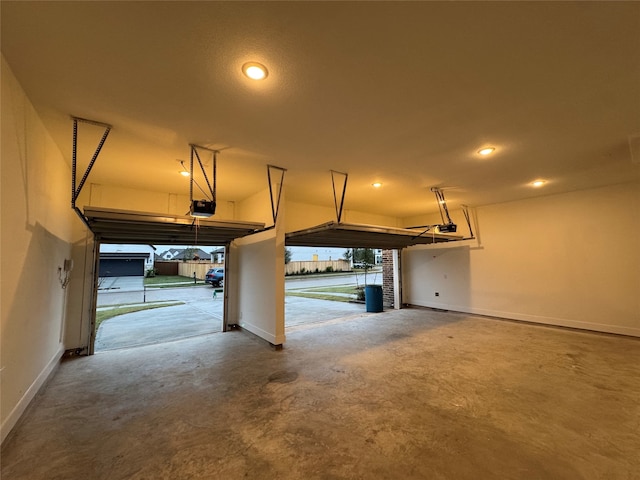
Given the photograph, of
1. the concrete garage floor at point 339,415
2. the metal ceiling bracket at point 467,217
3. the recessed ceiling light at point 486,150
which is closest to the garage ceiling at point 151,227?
the concrete garage floor at point 339,415

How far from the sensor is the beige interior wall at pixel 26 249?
2.04 metres

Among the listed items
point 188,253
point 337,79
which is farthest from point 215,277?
point 188,253

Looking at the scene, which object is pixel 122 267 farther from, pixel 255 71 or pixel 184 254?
pixel 255 71

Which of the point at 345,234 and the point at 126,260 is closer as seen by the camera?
the point at 345,234

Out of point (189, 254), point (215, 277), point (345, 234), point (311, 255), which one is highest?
point (189, 254)

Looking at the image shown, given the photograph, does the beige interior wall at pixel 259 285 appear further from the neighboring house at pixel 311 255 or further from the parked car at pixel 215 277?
the neighboring house at pixel 311 255

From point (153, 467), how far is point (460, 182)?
5496 mm

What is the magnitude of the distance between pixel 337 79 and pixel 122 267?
2704cm

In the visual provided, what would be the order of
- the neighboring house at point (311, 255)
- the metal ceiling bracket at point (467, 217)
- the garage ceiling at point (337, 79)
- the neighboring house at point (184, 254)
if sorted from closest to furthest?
the garage ceiling at point (337, 79) < the metal ceiling bracket at point (467, 217) < the neighboring house at point (311, 255) < the neighboring house at point (184, 254)

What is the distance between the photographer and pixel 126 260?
22.4 m

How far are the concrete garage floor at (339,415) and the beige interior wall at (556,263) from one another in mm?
989

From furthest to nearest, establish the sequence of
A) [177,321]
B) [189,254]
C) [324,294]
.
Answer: [189,254] → [324,294] → [177,321]

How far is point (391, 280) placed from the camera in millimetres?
8695

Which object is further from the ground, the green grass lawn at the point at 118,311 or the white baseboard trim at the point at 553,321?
the white baseboard trim at the point at 553,321
